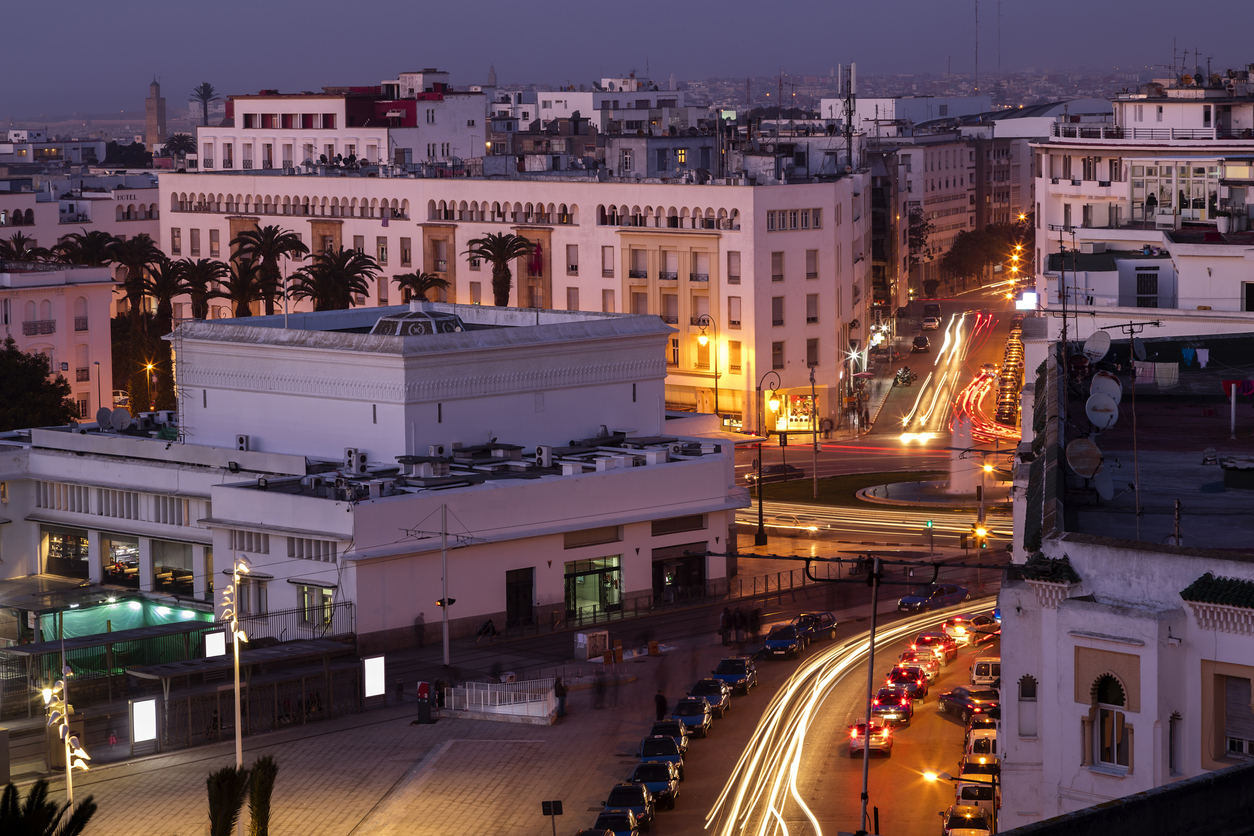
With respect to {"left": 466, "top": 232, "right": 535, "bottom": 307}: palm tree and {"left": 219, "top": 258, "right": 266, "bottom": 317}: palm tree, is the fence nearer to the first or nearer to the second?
{"left": 219, "top": 258, "right": 266, "bottom": 317}: palm tree

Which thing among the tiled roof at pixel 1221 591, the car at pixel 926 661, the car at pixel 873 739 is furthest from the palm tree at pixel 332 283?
the tiled roof at pixel 1221 591

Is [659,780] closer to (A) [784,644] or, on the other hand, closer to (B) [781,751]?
(B) [781,751]

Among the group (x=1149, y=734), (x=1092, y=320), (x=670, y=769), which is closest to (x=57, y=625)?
(x=670, y=769)

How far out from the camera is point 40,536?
264ft

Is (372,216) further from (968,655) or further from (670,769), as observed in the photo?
(670,769)

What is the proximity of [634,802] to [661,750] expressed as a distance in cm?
452

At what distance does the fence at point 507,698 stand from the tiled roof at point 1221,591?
104 feet

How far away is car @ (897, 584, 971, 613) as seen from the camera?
232ft

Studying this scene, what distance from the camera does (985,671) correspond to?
57344 millimetres

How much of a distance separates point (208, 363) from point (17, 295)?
3433cm

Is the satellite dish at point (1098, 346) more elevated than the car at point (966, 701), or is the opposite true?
the satellite dish at point (1098, 346)

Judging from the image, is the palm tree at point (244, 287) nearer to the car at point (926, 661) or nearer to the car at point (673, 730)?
the car at point (926, 661)

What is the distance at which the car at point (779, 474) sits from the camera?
100250mm

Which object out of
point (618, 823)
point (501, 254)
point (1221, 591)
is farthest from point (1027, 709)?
point (501, 254)
